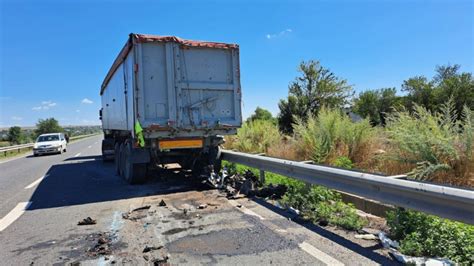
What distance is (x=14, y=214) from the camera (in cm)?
638

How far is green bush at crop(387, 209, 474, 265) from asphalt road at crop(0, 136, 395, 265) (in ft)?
1.05

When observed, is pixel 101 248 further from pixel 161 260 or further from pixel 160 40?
pixel 160 40

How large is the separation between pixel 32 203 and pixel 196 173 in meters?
3.81

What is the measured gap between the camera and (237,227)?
4.98 m

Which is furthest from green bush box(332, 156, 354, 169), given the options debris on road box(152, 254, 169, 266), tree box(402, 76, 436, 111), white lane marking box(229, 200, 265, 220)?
tree box(402, 76, 436, 111)

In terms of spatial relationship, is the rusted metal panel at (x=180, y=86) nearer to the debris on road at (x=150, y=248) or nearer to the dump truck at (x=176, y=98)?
the dump truck at (x=176, y=98)

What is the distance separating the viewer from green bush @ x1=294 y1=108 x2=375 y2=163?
26.4 feet

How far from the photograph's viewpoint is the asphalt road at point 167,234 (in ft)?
12.8

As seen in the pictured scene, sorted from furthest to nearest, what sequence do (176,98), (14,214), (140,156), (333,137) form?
(333,137) < (140,156) < (176,98) < (14,214)

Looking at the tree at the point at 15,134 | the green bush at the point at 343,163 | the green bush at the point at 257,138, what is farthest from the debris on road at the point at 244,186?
the tree at the point at 15,134

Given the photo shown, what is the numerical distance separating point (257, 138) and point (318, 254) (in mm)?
9266

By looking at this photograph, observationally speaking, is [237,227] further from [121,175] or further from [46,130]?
[46,130]

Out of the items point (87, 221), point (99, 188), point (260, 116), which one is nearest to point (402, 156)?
point (87, 221)

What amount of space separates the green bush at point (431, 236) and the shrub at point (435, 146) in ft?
4.10
